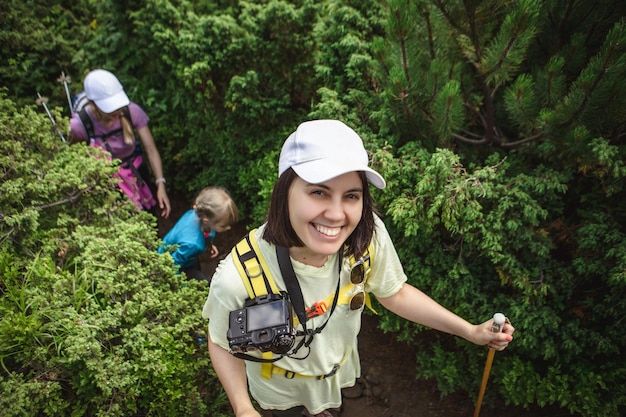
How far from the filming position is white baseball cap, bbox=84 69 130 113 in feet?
11.9

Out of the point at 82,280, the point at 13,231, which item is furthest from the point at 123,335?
the point at 13,231

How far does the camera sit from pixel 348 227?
1.72m

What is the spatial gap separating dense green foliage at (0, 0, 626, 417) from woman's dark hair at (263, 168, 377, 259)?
2.62 ft

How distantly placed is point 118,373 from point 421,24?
2835 mm

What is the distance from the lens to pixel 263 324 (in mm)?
1707

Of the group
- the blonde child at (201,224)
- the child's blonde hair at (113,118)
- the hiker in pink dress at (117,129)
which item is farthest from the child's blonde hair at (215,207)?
the child's blonde hair at (113,118)

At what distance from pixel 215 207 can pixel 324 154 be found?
78.5 inches

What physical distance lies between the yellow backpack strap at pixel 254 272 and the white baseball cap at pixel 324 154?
406 millimetres

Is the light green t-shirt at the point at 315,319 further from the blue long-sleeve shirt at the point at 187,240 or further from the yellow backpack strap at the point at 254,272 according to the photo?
the blue long-sleeve shirt at the point at 187,240

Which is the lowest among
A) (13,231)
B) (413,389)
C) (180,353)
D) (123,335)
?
(413,389)

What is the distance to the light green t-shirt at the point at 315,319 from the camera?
6.07 ft

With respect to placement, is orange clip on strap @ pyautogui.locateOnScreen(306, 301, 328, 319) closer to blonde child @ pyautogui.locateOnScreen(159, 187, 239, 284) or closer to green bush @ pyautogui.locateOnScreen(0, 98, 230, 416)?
green bush @ pyautogui.locateOnScreen(0, 98, 230, 416)

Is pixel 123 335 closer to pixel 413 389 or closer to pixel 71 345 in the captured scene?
pixel 71 345

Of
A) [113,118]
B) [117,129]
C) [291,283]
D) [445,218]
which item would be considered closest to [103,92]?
[113,118]
